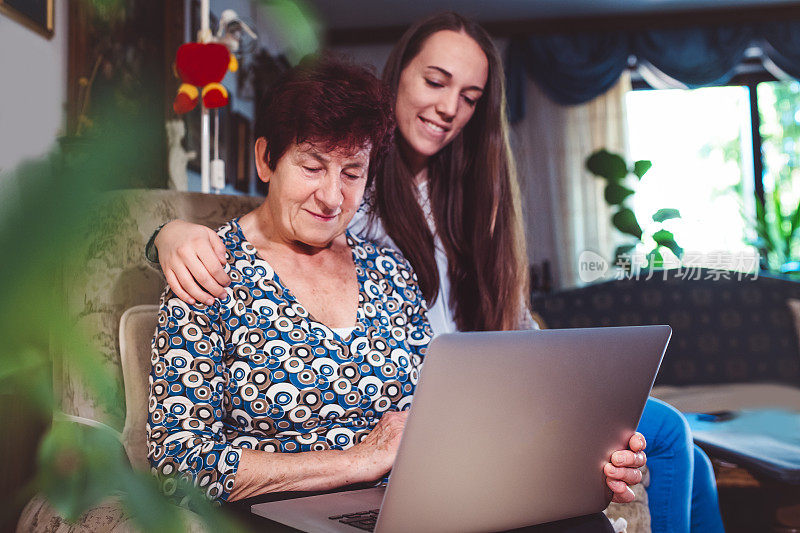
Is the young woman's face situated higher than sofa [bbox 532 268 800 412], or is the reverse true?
the young woman's face

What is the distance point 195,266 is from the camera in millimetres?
979

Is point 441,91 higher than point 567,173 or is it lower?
lower

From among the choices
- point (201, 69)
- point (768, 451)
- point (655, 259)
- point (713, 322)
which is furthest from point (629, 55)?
point (201, 69)

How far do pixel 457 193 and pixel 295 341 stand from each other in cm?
75

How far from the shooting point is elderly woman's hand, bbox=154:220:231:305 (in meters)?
0.97

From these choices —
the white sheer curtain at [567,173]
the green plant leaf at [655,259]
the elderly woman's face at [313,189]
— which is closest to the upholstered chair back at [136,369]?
the elderly woman's face at [313,189]

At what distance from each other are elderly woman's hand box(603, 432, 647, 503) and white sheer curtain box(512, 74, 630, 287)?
4.86 meters

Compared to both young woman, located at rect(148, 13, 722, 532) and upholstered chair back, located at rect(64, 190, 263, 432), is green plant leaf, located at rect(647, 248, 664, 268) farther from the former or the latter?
upholstered chair back, located at rect(64, 190, 263, 432)

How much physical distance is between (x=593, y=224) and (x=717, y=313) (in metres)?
2.85

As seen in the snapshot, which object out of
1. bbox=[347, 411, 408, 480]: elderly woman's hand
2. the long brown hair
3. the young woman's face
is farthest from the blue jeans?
the young woman's face

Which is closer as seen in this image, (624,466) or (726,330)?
(624,466)

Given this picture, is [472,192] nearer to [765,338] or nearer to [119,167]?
[119,167]

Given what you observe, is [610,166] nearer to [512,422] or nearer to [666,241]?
[666,241]

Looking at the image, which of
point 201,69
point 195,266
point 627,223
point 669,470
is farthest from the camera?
point 627,223
